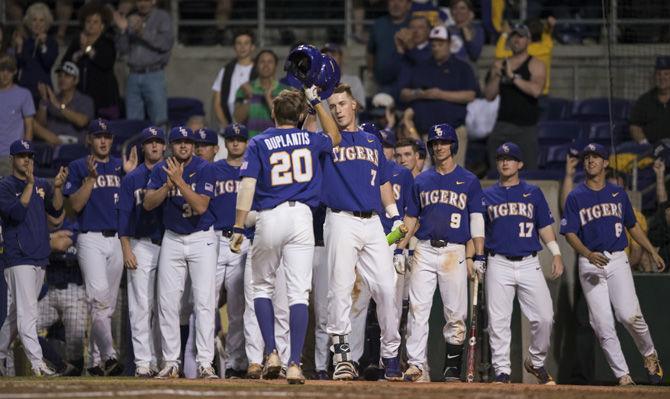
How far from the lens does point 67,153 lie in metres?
14.7

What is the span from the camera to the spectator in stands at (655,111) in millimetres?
15133

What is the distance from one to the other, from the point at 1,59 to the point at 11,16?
3.24m

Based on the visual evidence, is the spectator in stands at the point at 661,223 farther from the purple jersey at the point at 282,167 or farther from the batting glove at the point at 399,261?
the purple jersey at the point at 282,167

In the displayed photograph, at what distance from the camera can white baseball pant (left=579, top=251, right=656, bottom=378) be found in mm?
12258

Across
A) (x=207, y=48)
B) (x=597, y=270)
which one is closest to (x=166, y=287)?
(x=597, y=270)

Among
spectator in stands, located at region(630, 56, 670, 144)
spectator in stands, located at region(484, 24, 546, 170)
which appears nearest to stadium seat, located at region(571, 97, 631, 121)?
spectator in stands, located at region(630, 56, 670, 144)

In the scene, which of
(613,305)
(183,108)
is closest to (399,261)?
(613,305)

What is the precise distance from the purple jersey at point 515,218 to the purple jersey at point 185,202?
97.2 inches

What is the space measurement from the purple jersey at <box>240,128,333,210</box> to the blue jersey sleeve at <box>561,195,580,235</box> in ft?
11.7

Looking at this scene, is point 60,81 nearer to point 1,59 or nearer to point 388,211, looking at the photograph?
point 1,59

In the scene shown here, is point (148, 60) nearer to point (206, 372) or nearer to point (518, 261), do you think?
point (206, 372)

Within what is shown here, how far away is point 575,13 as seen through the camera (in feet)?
58.1

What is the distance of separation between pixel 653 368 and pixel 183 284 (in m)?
4.32

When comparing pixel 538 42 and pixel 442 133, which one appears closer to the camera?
pixel 442 133
